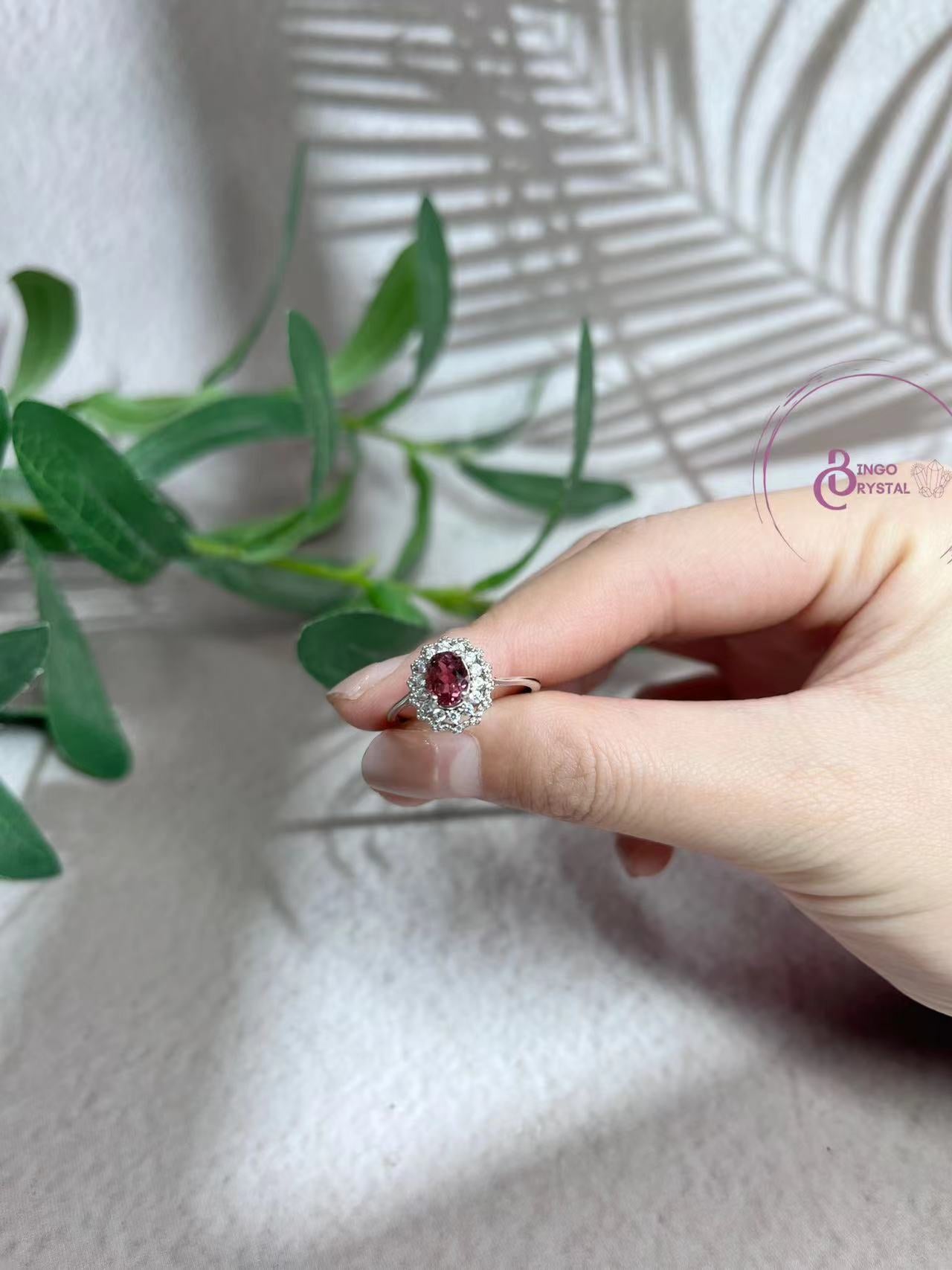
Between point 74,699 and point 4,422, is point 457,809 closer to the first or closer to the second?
point 74,699

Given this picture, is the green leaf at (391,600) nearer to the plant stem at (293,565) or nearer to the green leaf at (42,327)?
the plant stem at (293,565)

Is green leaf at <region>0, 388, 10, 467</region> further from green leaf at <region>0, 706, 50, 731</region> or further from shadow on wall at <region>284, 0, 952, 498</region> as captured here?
shadow on wall at <region>284, 0, 952, 498</region>

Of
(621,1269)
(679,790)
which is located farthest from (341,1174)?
(679,790)

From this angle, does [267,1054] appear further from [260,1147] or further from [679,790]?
[679,790]

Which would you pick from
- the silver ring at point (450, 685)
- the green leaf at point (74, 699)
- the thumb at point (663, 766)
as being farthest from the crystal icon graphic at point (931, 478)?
the green leaf at point (74, 699)

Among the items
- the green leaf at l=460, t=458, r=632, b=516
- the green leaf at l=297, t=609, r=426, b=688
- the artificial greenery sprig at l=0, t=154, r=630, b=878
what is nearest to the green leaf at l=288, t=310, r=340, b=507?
the artificial greenery sprig at l=0, t=154, r=630, b=878

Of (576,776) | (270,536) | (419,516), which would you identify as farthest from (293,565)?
(576,776)
